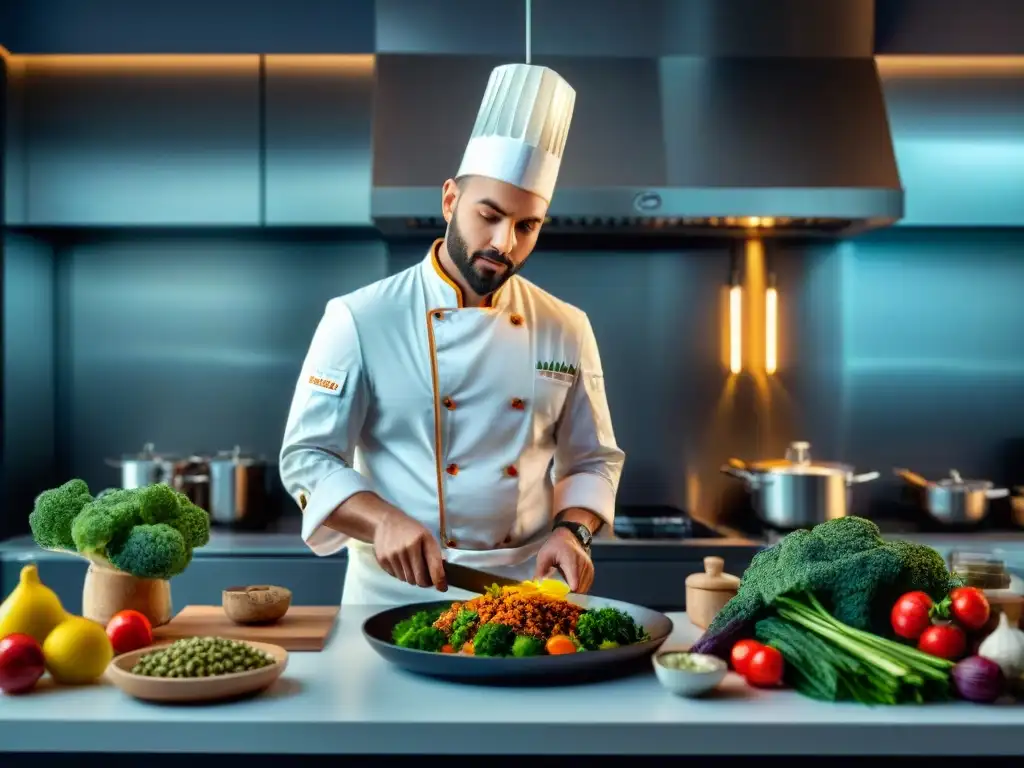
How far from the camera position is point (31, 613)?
158 centimetres

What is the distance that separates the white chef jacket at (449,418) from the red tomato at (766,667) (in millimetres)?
769

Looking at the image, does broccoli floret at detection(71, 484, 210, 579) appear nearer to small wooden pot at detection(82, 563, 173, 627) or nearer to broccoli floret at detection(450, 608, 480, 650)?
small wooden pot at detection(82, 563, 173, 627)

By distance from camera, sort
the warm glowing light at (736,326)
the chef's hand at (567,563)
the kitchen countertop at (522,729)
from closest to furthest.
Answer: the kitchen countertop at (522,729), the chef's hand at (567,563), the warm glowing light at (736,326)

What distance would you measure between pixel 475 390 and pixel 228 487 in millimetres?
1446

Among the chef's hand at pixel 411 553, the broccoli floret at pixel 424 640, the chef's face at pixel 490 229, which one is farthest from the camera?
the chef's face at pixel 490 229

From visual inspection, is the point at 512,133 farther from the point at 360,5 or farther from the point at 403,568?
the point at 360,5

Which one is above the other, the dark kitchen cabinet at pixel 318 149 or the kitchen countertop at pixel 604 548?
the dark kitchen cabinet at pixel 318 149

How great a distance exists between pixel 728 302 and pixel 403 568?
2276 millimetres

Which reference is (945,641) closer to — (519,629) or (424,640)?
(519,629)

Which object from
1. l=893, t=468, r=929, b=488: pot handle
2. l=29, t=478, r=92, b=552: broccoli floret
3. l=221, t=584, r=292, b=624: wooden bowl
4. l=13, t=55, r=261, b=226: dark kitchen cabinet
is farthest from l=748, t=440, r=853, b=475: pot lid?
l=29, t=478, r=92, b=552: broccoli floret

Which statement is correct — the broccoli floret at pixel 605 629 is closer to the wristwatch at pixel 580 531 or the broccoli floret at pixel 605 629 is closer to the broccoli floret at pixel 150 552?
the wristwatch at pixel 580 531

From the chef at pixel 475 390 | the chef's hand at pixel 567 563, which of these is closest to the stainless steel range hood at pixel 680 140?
the chef at pixel 475 390

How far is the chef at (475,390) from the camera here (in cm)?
216

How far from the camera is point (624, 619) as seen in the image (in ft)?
5.31
